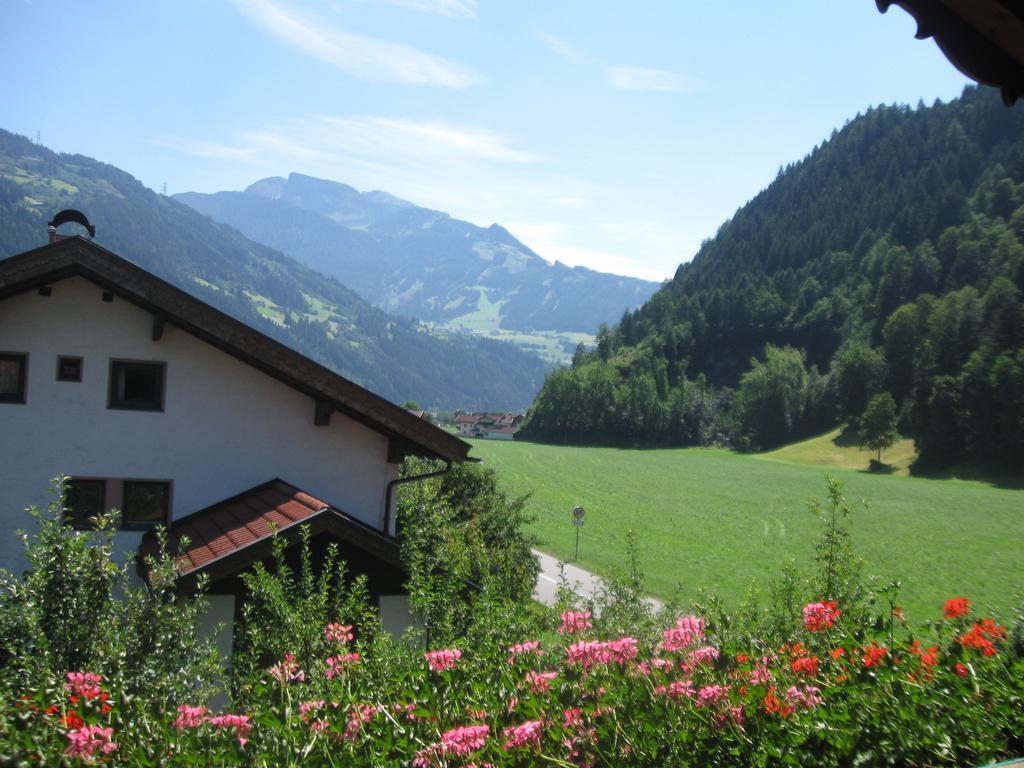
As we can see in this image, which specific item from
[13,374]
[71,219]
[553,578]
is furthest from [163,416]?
[553,578]

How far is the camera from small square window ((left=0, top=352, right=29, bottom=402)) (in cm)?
1124

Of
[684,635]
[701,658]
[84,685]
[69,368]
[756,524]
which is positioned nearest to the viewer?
[84,685]

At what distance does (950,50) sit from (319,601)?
438 cm

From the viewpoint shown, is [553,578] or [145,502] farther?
[553,578]

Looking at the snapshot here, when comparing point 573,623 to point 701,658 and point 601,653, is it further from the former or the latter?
point 701,658

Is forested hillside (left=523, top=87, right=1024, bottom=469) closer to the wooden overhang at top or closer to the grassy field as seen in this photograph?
the grassy field

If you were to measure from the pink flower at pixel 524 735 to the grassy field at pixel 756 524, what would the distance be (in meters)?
10.7

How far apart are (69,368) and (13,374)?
0.67m

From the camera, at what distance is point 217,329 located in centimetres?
1105

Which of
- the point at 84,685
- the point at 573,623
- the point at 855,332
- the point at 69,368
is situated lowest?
the point at 84,685

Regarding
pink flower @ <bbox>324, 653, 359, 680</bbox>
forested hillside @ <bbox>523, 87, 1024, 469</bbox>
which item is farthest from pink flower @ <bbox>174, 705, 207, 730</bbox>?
forested hillside @ <bbox>523, 87, 1024, 469</bbox>

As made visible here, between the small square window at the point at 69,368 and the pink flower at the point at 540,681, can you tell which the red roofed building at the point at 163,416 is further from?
the pink flower at the point at 540,681

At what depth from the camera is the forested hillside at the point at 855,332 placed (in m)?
102

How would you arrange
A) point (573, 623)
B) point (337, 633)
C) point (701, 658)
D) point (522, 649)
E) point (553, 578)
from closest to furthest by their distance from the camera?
point (701, 658) < point (522, 649) < point (573, 623) < point (337, 633) < point (553, 578)
